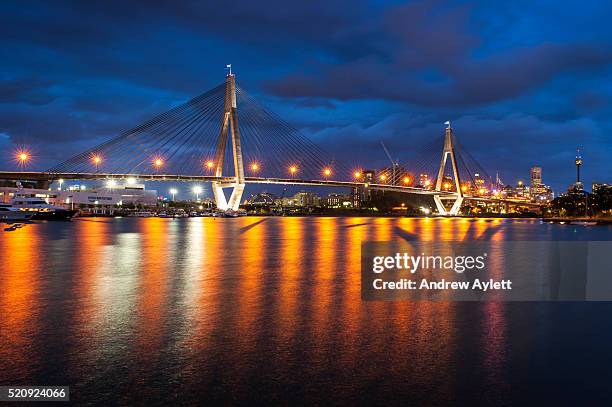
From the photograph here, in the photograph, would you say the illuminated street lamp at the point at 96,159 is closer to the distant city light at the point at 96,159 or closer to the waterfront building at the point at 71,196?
the distant city light at the point at 96,159

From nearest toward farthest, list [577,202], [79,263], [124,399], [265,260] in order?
[124,399], [79,263], [265,260], [577,202]

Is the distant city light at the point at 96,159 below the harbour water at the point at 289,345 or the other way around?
the other way around

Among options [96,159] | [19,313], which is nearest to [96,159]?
[96,159]

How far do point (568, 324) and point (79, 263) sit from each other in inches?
733

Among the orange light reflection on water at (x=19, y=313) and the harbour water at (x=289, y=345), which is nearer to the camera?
the harbour water at (x=289, y=345)

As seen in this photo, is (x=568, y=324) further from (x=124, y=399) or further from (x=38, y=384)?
(x=38, y=384)

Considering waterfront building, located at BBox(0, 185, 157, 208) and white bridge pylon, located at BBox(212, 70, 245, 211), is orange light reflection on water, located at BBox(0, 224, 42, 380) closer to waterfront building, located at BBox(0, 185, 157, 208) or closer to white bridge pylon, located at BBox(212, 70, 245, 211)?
white bridge pylon, located at BBox(212, 70, 245, 211)

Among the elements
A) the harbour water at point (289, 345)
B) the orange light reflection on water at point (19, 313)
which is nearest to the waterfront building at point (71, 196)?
the orange light reflection on water at point (19, 313)

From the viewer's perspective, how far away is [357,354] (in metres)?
7.73

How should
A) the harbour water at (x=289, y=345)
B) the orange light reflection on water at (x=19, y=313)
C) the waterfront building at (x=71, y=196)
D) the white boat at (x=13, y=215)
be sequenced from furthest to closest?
the waterfront building at (x=71, y=196) → the white boat at (x=13, y=215) → the orange light reflection on water at (x=19, y=313) → the harbour water at (x=289, y=345)

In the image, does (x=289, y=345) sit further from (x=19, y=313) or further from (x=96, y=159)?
(x=96, y=159)

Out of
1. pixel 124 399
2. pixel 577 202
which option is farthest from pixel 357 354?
pixel 577 202

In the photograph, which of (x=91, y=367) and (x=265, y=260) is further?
(x=265, y=260)

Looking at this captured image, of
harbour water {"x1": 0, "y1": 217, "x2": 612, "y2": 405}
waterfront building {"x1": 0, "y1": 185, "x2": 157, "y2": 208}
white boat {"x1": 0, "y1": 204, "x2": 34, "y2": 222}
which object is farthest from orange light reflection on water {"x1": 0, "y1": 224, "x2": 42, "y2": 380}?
waterfront building {"x1": 0, "y1": 185, "x2": 157, "y2": 208}
